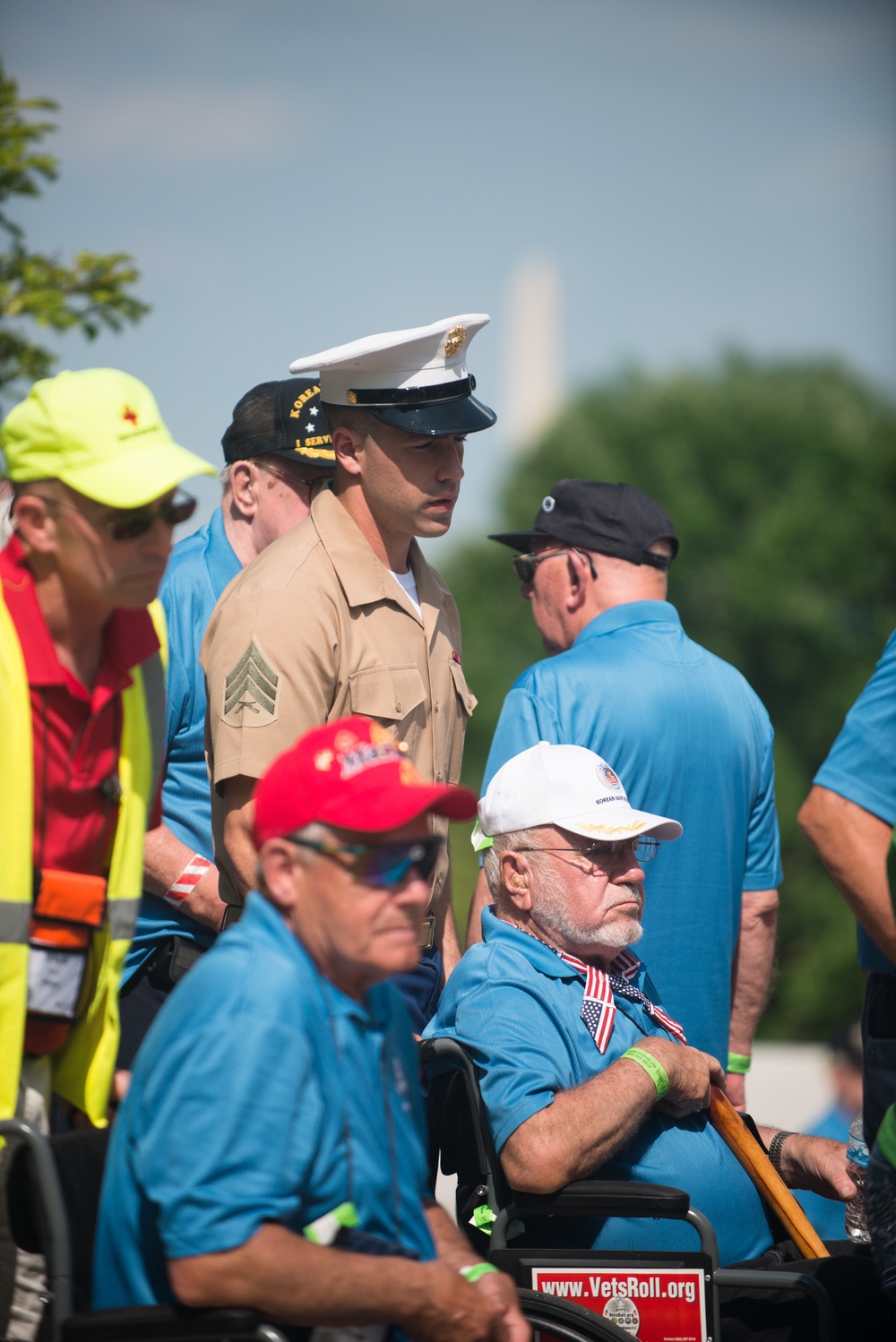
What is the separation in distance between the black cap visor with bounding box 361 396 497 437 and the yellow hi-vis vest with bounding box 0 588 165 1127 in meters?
0.97

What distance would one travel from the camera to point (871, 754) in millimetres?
2561

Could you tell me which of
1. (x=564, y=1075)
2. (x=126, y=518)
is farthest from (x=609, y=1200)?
(x=126, y=518)

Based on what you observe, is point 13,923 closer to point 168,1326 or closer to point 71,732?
point 71,732

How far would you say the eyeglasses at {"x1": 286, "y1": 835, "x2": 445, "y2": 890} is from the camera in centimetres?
204

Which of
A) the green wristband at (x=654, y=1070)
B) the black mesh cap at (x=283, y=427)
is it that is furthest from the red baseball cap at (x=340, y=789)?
the black mesh cap at (x=283, y=427)

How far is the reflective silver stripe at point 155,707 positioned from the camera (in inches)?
95.4

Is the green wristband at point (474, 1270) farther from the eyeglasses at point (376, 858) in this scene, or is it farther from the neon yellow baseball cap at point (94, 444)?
the neon yellow baseball cap at point (94, 444)

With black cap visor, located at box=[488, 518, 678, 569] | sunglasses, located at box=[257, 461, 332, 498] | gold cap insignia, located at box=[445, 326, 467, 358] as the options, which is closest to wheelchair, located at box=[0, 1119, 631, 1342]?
gold cap insignia, located at box=[445, 326, 467, 358]

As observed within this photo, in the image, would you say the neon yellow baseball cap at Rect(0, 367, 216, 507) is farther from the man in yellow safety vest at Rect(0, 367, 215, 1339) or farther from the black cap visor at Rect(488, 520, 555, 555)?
the black cap visor at Rect(488, 520, 555, 555)

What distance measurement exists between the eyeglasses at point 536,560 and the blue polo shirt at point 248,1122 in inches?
95.1

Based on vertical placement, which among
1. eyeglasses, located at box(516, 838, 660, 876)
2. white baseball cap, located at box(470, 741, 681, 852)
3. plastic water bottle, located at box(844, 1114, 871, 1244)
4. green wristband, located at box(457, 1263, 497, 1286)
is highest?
white baseball cap, located at box(470, 741, 681, 852)

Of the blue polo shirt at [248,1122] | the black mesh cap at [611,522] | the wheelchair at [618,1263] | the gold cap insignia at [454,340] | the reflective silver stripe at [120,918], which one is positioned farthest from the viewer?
the black mesh cap at [611,522]

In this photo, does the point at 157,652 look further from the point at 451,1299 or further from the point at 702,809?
the point at 702,809

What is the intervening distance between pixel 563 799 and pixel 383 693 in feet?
1.54
